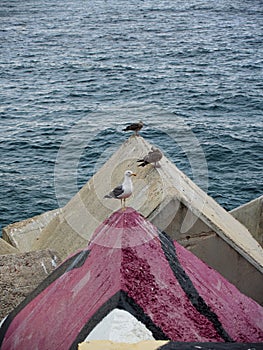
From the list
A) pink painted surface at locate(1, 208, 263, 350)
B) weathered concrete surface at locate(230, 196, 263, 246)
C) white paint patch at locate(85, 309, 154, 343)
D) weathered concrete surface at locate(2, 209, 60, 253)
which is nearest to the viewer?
white paint patch at locate(85, 309, 154, 343)

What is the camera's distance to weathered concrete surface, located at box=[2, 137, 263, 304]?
22.6 feet

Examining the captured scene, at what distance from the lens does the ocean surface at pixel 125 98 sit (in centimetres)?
1736

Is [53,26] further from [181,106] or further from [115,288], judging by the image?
[115,288]

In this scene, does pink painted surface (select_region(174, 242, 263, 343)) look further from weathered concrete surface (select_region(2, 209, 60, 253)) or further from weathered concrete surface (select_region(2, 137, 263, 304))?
weathered concrete surface (select_region(2, 209, 60, 253))

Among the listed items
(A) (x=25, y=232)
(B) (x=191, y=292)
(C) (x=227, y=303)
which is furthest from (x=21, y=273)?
(A) (x=25, y=232)

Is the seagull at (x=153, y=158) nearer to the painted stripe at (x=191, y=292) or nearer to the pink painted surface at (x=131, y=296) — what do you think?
the pink painted surface at (x=131, y=296)

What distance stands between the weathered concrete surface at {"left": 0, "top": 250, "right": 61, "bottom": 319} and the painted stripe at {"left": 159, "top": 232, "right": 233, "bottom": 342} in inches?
57.0

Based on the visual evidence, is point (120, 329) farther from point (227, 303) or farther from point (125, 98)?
point (125, 98)

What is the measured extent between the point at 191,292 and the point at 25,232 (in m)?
5.72

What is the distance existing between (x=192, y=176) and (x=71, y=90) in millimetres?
11385

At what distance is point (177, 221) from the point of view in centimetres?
696

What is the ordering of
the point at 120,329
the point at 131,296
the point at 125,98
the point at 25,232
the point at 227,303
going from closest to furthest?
the point at 120,329 → the point at 131,296 → the point at 227,303 → the point at 25,232 → the point at 125,98

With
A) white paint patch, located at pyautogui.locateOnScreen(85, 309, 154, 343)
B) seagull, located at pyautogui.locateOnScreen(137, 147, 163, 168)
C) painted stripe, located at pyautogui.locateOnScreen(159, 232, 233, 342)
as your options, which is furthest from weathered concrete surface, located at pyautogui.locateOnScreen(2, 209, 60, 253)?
white paint patch, located at pyautogui.locateOnScreen(85, 309, 154, 343)

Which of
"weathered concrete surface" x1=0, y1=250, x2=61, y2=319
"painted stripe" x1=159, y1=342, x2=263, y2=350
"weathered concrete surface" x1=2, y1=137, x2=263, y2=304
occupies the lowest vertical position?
"painted stripe" x1=159, y1=342, x2=263, y2=350
